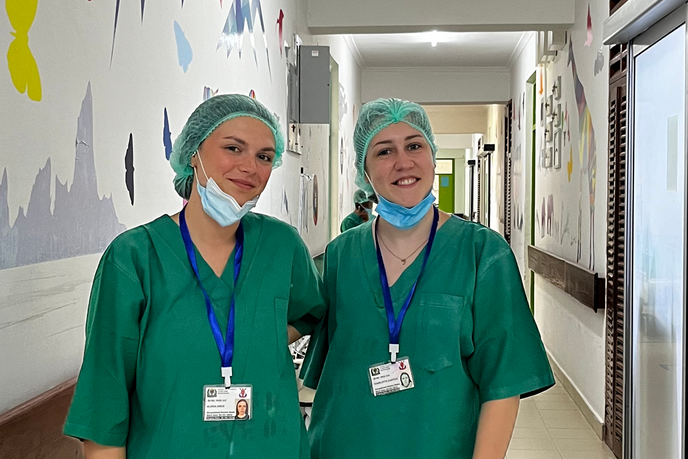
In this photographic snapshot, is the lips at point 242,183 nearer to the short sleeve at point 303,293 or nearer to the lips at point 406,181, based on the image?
the short sleeve at point 303,293

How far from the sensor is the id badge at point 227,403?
148cm

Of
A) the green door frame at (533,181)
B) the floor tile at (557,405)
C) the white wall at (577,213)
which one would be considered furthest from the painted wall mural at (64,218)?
the green door frame at (533,181)

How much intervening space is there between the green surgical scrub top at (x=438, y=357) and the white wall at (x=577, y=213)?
118 inches

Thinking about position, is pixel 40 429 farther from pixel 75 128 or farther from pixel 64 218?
pixel 75 128

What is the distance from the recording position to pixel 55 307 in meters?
1.80

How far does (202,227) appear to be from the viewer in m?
1.59

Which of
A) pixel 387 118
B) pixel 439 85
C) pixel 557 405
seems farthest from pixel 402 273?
pixel 439 85

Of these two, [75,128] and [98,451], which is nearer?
[98,451]

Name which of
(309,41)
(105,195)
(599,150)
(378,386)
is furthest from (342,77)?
(378,386)

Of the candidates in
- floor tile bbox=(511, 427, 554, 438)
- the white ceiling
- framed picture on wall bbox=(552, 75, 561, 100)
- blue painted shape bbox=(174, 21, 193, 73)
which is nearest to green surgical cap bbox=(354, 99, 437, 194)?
blue painted shape bbox=(174, 21, 193, 73)

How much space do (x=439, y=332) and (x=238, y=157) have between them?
1.96 ft

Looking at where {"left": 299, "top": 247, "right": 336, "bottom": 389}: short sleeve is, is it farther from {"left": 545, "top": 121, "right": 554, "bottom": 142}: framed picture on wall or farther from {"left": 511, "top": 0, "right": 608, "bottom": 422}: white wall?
{"left": 545, "top": 121, "right": 554, "bottom": 142}: framed picture on wall

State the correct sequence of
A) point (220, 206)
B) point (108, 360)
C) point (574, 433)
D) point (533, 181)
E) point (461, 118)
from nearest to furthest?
point (108, 360) < point (220, 206) < point (574, 433) < point (533, 181) < point (461, 118)

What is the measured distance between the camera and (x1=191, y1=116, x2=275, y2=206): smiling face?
62.7 inches
